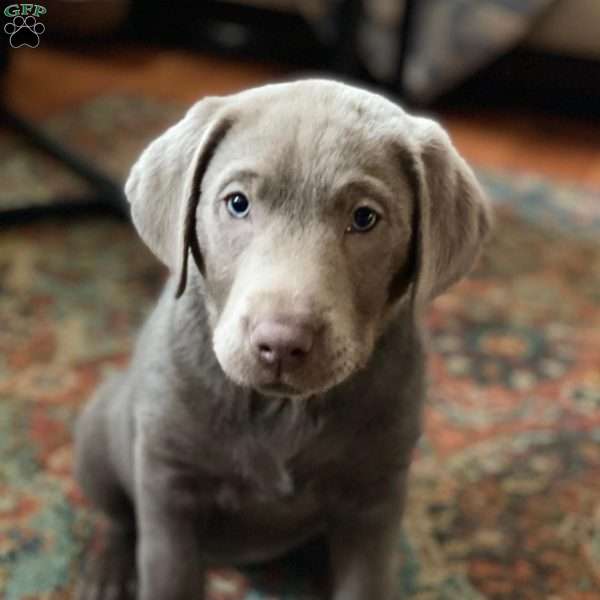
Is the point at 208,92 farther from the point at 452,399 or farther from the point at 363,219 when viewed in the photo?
the point at 363,219

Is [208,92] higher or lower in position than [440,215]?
lower

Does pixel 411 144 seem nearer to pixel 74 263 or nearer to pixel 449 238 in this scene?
pixel 449 238

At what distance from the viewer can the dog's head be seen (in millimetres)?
1162

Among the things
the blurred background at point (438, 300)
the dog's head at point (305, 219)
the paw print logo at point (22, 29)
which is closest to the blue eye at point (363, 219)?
the dog's head at point (305, 219)

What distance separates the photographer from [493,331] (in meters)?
2.38

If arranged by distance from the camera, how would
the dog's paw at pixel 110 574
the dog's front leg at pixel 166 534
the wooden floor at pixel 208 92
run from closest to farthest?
the dog's front leg at pixel 166 534 < the dog's paw at pixel 110 574 < the wooden floor at pixel 208 92

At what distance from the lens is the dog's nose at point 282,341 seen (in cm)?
113

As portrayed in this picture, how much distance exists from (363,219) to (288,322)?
7.2 inches

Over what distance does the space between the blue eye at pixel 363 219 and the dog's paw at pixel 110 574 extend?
768mm

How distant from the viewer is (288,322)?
44.5 inches

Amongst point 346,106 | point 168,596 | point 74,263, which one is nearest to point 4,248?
point 74,263

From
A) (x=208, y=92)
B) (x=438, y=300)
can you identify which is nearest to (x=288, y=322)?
(x=438, y=300)

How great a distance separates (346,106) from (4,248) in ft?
4.84

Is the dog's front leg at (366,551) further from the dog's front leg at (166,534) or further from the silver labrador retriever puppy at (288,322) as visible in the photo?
the dog's front leg at (166,534)
